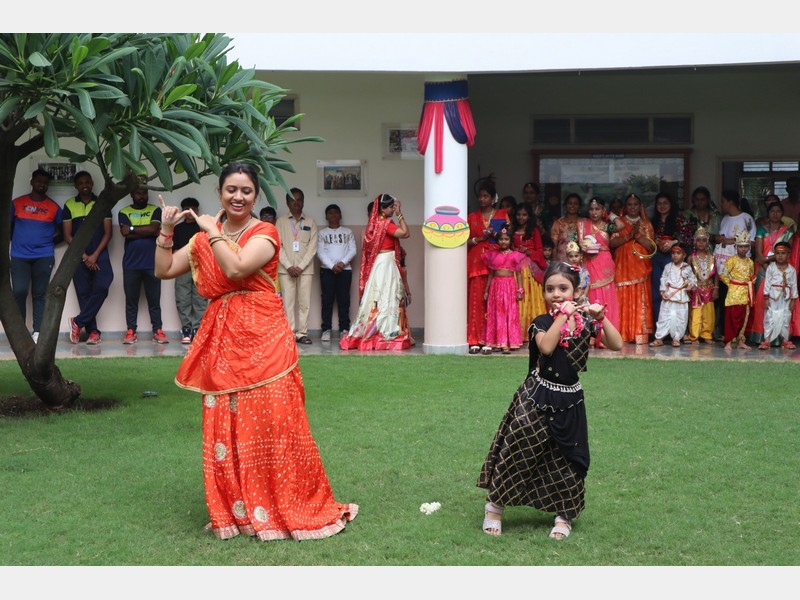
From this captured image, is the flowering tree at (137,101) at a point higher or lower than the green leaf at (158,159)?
higher

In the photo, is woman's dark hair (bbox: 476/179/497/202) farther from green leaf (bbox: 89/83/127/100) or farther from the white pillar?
green leaf (bbox: 89/83/127/100)

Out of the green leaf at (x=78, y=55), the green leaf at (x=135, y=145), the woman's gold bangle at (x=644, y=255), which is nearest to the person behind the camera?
the green leaf at (x=78, y=55)

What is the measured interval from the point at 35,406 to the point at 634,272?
22.5ft

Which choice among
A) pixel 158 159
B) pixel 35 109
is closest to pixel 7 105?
pixel 35 109

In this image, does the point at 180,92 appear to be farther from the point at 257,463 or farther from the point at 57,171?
the point at 57,171

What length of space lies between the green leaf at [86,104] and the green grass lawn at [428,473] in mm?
2173

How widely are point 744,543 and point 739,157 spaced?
32.7 feet

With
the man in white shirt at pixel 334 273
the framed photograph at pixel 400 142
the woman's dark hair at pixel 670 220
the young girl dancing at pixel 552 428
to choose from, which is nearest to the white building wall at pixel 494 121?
the framed photograph at pixel 400 142

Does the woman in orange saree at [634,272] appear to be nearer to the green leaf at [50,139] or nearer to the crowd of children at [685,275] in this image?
the crowd of children at [685,275]

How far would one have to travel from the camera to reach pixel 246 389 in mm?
5160

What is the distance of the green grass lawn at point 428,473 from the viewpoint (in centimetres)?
509

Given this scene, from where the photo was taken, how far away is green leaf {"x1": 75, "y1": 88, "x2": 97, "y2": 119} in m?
6.28

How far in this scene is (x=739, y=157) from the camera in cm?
1422

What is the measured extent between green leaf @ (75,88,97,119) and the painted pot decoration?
536cm
